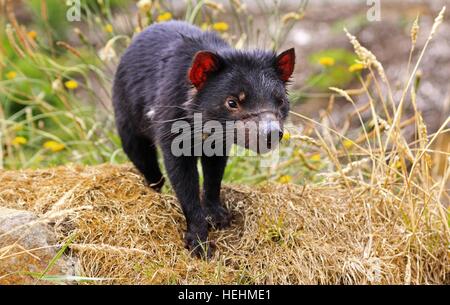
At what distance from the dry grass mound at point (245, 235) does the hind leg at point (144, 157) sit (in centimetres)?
10

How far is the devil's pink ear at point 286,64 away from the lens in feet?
12.7

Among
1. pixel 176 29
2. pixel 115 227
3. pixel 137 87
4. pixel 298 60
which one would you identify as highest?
pixel 176 29

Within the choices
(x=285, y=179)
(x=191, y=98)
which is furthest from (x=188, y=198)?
(x=285, y=179)

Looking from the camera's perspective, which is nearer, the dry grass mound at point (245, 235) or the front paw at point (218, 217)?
the dry grass mound at point (245, 235)

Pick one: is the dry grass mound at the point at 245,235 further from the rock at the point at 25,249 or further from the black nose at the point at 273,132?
the black nose at the point at 273,132

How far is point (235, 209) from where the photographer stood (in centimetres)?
430

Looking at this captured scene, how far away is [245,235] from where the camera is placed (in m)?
4.02

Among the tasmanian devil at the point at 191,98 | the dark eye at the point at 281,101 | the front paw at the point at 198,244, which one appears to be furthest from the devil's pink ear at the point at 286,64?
the front paw at the point at 198,244

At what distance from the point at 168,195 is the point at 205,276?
863 mm

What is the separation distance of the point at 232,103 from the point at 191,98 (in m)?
0.29

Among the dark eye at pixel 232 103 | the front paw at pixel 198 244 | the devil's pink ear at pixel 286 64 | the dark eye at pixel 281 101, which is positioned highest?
the devil's pink ear at pixel 286 64

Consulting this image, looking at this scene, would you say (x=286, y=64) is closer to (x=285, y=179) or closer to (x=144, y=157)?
(x=144, y=157)
